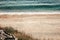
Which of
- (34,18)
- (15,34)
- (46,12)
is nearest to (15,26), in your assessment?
(15,34)

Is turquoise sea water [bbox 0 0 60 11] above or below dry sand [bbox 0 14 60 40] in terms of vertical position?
above

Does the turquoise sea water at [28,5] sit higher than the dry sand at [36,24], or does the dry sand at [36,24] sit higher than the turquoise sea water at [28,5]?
the turquoise sea water at [28,5]

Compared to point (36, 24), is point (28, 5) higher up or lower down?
higher up

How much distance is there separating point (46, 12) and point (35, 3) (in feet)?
0.37

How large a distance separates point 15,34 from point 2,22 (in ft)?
0.47

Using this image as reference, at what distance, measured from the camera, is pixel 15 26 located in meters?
1.65

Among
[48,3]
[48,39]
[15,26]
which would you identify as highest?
[48,3]

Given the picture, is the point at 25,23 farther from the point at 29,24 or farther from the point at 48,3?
the point at 48,3

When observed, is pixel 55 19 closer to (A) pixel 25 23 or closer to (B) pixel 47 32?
(B) pixel 47 32

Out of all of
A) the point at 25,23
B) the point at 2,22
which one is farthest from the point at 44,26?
the point at 2,22

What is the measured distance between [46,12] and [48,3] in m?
0.07

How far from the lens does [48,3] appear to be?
1625mm

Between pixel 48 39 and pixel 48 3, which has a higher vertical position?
pixel 48 3

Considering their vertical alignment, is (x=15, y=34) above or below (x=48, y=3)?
below
